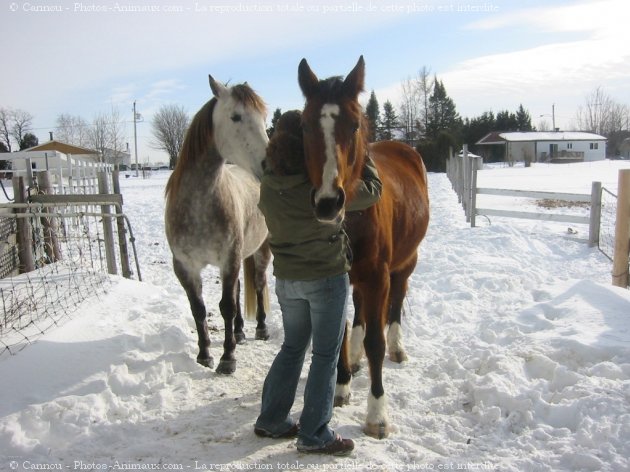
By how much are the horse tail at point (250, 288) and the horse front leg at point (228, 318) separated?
2.78ft

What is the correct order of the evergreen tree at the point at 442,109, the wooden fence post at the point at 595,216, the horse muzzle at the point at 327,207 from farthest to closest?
the evergreen tree at the point at 442,109, the wooden fence post at the point at 595,216, the horse muzzle at the point at 327,207

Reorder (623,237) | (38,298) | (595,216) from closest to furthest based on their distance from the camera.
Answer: (38,298), (623,237), (595,216)

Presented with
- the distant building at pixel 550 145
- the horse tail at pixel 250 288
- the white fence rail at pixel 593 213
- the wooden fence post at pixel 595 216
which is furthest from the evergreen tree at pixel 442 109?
the horse tail at pixel 250 288

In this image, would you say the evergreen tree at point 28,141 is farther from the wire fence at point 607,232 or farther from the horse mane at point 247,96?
the horse mane at point 247,96

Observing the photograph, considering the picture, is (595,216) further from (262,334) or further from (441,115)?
(441,115)

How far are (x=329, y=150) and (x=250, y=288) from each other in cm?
303

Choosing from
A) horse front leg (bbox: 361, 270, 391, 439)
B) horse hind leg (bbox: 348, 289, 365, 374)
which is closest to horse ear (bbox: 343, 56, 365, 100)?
horse front leg (bbox: 361, 270, 391, 439)

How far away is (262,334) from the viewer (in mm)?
4875

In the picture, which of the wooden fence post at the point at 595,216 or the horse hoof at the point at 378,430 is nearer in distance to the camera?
the horse hoof at the point at 378,430

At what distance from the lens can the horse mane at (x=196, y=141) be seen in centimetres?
405

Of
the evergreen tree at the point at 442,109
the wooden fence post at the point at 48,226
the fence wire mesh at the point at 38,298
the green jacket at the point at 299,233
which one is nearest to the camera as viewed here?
the green jacket at the point at 299,233

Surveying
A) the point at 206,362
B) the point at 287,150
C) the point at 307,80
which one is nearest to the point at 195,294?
the point at 206,362

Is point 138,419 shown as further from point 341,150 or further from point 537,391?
point 537,391

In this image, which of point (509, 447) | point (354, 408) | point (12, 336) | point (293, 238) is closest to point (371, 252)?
point (293, 238)
